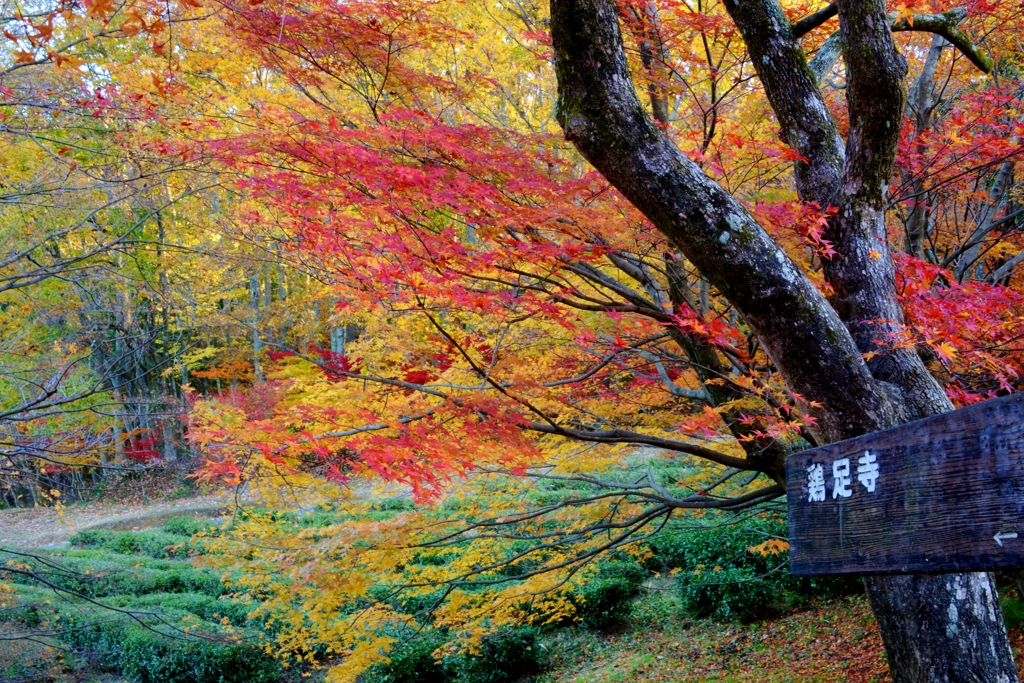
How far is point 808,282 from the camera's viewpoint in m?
2.86

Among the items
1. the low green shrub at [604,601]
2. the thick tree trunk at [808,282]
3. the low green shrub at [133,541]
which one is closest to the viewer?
the thick tree trunk at [808,282]

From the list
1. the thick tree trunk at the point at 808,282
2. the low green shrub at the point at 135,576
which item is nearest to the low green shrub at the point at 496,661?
the low green shrub at the point at 135,576

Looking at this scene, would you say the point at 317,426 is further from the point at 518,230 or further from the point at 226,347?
the point at 226,347

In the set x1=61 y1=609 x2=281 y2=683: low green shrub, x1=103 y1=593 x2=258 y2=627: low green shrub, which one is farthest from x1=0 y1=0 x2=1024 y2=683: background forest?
x1=103 y1=593 x2=258 y2=627: low green shrub

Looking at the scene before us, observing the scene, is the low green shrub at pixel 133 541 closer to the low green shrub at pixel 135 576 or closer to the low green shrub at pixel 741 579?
the low green shrub at pixel 135 576

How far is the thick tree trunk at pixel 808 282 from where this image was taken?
2.76 meters

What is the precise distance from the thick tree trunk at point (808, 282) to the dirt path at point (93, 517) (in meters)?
14.5

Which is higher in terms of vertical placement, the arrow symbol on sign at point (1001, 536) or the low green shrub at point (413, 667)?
the arrow symbol on sign at point (1001, 536)

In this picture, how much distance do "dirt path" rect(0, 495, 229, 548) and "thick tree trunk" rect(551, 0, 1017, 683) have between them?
47.5 feet

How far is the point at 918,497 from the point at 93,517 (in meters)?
20.7

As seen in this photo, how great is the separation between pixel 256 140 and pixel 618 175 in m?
3.28

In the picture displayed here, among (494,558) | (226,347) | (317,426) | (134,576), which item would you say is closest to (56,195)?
(317,426)

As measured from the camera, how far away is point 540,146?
5406 millimetres

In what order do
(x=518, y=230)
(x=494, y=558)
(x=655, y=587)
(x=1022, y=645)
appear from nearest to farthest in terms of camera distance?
(x=518, y=230), (x=1022, y=645), (x=494, y=558), (x=655, y=587)
